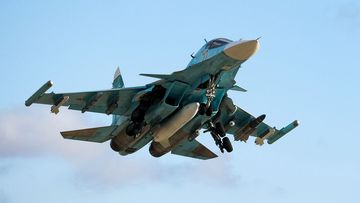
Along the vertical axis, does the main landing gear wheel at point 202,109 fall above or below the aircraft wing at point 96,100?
above

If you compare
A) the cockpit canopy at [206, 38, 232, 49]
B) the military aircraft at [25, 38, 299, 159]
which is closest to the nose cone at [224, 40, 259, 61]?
the military aircraft at [25, 38, 299, 159]

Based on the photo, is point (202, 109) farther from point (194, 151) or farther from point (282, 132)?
point (282, 132)

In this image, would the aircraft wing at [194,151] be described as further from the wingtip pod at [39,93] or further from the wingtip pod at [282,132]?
the wingtip pod at [39,93]

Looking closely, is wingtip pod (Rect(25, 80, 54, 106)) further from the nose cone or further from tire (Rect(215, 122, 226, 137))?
tire (Rect(215, 122, 226, 137))

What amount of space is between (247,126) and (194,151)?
10.3 ft

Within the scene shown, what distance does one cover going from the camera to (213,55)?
3303 centimetres

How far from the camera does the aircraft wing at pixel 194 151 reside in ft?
129

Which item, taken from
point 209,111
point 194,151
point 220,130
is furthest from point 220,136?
point 194,151

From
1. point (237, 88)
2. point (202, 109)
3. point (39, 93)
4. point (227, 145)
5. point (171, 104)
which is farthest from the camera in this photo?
point (227, 145)

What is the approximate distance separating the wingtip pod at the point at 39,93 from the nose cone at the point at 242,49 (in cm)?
728

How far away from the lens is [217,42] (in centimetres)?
3356

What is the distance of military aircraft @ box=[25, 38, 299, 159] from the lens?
3316 centimetres

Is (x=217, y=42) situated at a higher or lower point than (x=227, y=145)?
higher

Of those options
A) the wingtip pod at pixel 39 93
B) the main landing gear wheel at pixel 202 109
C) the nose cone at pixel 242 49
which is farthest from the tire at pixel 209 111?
the wingtip pod at pixel 39 93
